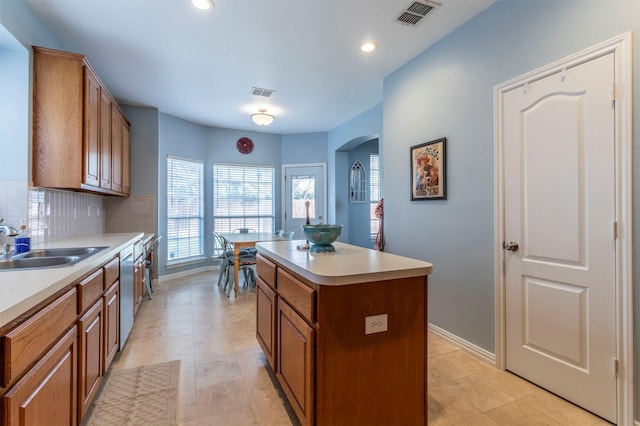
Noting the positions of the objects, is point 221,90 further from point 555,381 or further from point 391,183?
point 555,381

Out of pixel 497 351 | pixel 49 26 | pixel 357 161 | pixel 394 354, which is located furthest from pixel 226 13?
pixel 357 161

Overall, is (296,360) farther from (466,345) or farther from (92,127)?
(92,127)

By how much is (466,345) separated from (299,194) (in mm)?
4449

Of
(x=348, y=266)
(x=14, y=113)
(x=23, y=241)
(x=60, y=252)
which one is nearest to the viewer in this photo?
(x=348, y=266)

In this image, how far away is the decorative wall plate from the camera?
613 cm

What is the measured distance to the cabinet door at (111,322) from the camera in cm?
204

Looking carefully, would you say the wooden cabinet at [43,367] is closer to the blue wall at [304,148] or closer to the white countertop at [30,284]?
the white countertop at [30,284]

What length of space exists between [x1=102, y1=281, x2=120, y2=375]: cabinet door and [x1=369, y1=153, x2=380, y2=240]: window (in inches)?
184

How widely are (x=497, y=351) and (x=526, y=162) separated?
4.73ft

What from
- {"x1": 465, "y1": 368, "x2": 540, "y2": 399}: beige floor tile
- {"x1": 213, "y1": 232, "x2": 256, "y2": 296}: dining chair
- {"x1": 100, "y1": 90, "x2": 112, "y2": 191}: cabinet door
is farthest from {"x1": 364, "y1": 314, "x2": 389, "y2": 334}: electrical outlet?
{"x1": 213, "y1": 232, "x2": 256, "y2": 296}: dining chair

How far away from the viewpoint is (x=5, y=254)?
1.89 m

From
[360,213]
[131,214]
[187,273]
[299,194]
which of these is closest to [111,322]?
[131,214]

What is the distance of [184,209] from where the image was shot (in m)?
5.50

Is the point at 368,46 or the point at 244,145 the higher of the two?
the point at 368,46
